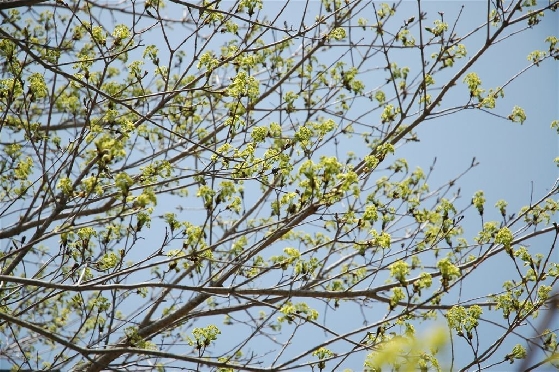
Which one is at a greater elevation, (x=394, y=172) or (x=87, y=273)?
(x=394, y=172)

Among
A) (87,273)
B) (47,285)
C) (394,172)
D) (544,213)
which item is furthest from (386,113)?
(47,285)

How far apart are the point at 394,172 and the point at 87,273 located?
10.2ft

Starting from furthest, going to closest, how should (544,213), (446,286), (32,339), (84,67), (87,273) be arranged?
(32,339) < (544,213) < (87,273) < (84,67) < (446,286)

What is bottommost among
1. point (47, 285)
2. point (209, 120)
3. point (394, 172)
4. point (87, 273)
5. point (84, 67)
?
point (47, 285)

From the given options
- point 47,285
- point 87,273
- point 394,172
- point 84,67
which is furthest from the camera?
point 394,172

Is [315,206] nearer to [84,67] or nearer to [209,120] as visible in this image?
[84,67]

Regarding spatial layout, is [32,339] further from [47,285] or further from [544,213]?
[544,213]

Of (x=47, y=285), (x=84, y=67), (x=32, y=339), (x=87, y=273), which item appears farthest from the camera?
(x=32, y=339)

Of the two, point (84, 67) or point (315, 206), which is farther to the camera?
point (84, 67)

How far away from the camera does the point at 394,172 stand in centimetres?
586

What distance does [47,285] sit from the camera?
10.2ft

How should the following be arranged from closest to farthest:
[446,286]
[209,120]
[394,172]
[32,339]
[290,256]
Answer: [446,286]
[290,256]
[394,172]
[209,120]
[32,339]

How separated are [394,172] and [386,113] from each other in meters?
0.84

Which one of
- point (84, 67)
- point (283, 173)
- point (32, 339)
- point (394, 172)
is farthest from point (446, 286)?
point (32, 339)
